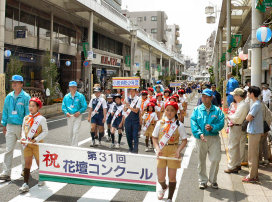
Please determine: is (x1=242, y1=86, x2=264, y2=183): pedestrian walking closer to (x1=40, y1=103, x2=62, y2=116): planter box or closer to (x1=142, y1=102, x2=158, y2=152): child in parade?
(x1=142, y1=102, x2=158, y2=152): child in parade

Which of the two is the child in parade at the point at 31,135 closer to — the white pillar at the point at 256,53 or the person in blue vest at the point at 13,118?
the person in blue vest at the point at 13,118

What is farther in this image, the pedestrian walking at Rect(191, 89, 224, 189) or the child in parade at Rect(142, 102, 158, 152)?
the child in parade at Rect(142, 102, 158, 152)

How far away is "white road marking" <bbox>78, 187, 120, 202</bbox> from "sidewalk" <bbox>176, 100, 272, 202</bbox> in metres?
1.19

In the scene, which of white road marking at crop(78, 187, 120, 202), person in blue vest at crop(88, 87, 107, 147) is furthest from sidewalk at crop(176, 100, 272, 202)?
person in blue vest at crop(88, 87, 107, 147)

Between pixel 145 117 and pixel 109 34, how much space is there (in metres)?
31.4

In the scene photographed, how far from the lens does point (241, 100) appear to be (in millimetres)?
6289

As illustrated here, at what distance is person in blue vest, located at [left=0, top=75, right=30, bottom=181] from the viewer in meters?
5.82

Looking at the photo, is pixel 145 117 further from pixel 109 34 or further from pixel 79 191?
pixel 109 34

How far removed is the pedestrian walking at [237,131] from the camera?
6266 millimetres

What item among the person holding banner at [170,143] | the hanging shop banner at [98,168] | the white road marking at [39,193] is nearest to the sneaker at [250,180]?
the person holding banner at [170,143]

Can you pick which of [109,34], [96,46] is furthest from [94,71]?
[109,34]

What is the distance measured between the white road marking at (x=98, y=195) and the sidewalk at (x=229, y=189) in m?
1.19

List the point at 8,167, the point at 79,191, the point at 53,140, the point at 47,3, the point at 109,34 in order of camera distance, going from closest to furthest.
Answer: the point at 79,191 → the point at 8,167 → the point at 53,140 → the point at 47,3 → the point at 109,34

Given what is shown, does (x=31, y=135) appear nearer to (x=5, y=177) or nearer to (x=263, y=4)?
(x=5, y=177)
